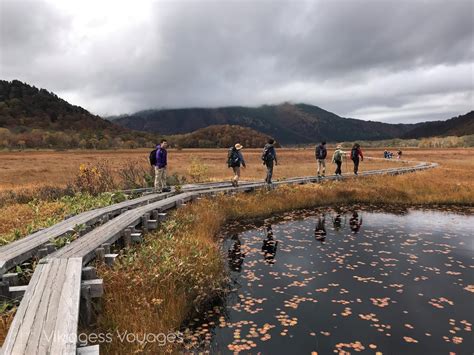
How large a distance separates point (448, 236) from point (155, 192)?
14.7m

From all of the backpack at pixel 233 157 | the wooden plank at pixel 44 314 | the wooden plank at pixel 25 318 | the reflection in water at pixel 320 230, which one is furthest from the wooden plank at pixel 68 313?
the backpack at pixel 233 157

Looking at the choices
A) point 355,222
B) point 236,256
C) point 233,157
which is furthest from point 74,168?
point 236,256

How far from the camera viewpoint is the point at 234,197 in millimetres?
21328

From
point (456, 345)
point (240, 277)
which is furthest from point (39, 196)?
point (456, 345)

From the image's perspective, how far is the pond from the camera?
25.2 feet

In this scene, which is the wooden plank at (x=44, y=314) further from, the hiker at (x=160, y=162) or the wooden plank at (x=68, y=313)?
the hiker at (x=160, y=162)

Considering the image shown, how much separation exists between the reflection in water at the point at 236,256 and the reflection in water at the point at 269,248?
2.90ft

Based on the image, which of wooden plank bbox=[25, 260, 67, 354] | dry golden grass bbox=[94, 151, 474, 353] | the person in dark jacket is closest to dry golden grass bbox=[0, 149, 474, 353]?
dry golden grass bbox=[94, 151, 474, 353]

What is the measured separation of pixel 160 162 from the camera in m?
19.9

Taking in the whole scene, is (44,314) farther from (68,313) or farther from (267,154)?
(267,154)

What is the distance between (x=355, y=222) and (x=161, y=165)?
1072 centimetres

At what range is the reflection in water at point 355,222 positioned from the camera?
58.7ft

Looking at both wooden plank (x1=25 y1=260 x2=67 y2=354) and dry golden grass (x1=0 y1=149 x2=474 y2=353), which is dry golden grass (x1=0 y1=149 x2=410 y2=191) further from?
wooden plank (x1=25 y1=260 x2=67 y2=354)

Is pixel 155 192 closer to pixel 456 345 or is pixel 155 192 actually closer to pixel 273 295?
pixel 273 295
